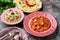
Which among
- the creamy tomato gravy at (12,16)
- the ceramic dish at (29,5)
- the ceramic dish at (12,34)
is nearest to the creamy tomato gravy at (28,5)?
the ceramic dish at (29,5)

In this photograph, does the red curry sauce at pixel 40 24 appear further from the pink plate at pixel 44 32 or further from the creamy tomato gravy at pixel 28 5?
the creamy tomato gravy at pixel 28 5

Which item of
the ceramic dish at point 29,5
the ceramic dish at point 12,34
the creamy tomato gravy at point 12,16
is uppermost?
the ceramic dish at point 29,5

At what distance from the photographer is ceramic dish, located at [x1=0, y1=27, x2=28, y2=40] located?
143cm

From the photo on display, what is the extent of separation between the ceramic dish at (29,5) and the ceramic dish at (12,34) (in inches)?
11.4

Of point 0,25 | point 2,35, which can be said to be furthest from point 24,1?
point 2,35

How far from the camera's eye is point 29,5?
5.77ft

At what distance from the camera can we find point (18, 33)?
1456mm

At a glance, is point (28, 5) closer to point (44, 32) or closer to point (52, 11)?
point (52, 11)

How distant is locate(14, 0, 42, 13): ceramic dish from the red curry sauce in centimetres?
16

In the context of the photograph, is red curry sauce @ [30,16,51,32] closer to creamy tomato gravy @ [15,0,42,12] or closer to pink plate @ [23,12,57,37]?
pink plate @ [23,12,57,37]

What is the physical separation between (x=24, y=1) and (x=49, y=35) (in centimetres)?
51

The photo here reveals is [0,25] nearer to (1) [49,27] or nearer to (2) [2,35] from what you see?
(2) [2,35]

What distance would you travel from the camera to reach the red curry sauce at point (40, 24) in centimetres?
154

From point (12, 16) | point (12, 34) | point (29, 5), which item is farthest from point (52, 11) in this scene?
point (12, 34)
